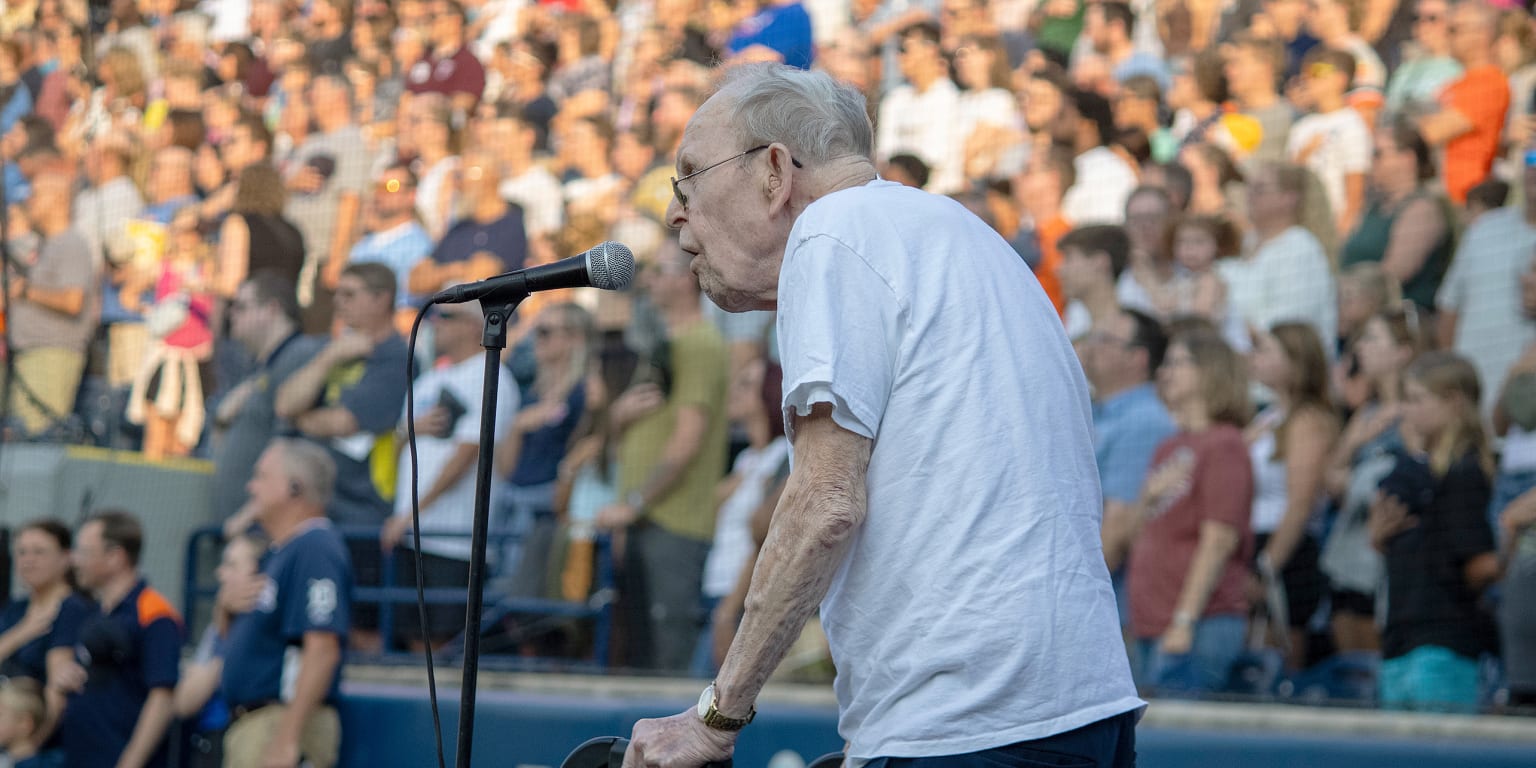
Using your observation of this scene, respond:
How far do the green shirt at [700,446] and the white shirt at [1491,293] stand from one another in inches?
96.2

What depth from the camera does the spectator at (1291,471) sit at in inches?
215

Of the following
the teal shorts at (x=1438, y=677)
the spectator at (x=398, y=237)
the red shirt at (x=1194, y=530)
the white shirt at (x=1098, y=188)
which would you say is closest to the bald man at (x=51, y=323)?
the spectator at (x=398, y=237)

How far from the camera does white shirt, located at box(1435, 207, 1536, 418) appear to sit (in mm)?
5488

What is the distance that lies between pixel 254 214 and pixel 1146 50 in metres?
4.33

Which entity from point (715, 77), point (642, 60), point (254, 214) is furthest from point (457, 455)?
point (715, 77)

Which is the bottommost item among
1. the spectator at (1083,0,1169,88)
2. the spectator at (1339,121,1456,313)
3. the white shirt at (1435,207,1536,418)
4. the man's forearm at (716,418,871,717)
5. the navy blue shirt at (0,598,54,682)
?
the navy blue shirt at (0,598,54,682)

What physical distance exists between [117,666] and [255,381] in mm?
1544

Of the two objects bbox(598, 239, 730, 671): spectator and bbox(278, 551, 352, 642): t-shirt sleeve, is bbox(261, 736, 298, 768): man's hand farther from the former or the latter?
bbox(598, 239, 730, 671): spectator

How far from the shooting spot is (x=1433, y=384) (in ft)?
16.9

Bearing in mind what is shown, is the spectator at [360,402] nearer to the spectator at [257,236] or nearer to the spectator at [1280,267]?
the spectator at [257,236]

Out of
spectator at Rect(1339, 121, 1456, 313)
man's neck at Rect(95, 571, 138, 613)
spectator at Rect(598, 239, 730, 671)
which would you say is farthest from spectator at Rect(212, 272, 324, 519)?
spectator at Rect(1339, 121, 1456, 313)

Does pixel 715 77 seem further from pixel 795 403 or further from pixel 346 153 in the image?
pixel 346 153

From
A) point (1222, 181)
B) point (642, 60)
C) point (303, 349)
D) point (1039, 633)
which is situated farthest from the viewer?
point (642, 60)

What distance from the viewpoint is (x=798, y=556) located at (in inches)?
81.9
